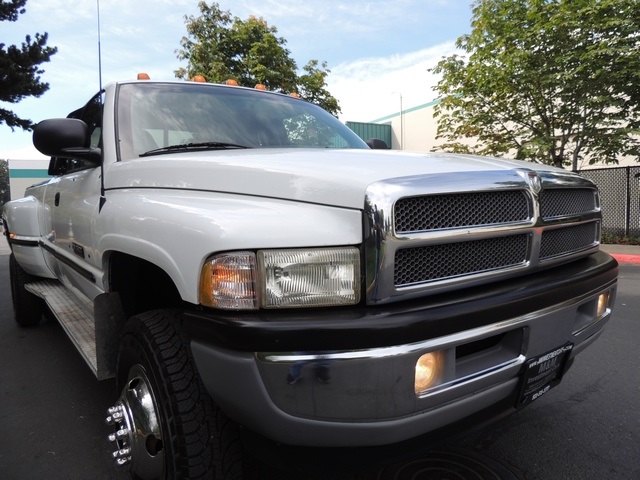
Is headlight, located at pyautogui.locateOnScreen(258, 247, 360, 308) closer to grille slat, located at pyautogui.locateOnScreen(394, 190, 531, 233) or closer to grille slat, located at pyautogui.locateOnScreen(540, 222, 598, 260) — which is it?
grille slat, located at pyautogui.locateOnScreen(394, 190, 531, 233)

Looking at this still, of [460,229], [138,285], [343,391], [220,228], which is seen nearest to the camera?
[343,391]

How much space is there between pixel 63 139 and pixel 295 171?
149 centimetres

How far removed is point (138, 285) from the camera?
2121 millimetres

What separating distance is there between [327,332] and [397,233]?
0.36 m

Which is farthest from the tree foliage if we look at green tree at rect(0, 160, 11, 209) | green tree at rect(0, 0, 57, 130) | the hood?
green tree at rect(0, 160, 11, 209)

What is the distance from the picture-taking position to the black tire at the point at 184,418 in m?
1.51

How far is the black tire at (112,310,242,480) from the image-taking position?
1.51m

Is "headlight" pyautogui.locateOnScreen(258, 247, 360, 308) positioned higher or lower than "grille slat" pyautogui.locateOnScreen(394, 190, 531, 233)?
lower

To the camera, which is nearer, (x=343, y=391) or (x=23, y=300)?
(x=343, y=391)

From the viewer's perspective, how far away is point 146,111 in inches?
96.3

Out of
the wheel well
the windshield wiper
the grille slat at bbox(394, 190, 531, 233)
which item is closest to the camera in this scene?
the grille slat at bbox(394, 190, 531, 233)

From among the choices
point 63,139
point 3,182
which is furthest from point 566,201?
point 3,182

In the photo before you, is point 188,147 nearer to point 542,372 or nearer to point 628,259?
point 542,372

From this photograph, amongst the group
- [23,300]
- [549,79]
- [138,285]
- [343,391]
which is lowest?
[23,300]
